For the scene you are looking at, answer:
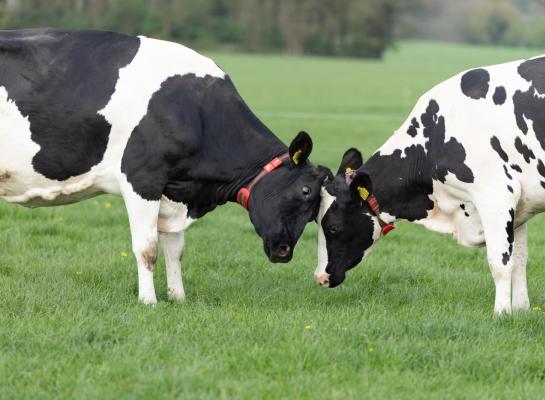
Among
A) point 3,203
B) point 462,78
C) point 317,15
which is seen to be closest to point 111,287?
point 462,78

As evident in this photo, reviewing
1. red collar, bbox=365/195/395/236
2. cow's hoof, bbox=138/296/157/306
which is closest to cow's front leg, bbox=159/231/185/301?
cow's hoof, bbox=138/296/157/306

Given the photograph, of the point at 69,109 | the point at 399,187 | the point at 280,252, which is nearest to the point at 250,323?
the point at 280,252

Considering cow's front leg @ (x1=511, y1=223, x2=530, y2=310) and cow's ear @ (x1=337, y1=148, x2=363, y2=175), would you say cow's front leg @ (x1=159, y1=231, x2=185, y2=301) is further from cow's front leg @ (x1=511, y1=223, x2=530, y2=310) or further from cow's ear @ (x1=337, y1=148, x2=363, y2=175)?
cow's front leg @ (x1=511, y1=223, x2=530, y2=310)

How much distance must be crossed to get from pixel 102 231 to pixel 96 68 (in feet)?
10.6

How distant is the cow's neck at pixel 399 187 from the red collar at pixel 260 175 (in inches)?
31.3

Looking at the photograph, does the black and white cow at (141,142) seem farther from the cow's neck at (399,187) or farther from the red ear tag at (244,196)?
the cow's neck at (399,187)

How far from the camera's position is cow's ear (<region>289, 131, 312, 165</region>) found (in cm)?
→ 725

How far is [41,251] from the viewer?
363 inches

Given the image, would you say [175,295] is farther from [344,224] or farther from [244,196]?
[344,224]

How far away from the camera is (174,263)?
26.0 ft

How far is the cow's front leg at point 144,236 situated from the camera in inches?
291

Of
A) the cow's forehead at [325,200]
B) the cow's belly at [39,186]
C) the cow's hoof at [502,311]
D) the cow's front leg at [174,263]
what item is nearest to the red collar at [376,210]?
the cow's forehead at [325,200]

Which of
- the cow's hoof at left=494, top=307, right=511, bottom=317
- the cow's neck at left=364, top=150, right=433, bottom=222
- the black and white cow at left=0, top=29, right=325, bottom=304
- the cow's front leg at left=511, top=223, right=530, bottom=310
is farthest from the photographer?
the cow's front leg at left=511, top=223, right=530, bottom=310

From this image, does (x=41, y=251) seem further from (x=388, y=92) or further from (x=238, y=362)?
(x=388, y=92)
